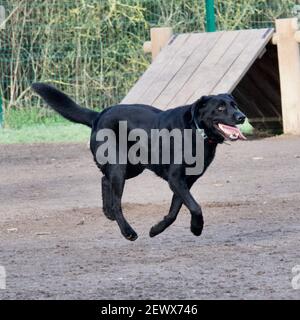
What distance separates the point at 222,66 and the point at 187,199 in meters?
5.80

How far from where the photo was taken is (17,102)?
48.3 ft

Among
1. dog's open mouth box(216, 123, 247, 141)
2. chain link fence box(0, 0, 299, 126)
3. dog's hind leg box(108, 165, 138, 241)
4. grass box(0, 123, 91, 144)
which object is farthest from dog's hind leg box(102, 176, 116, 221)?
chain link fence box(0, 0, 299, 126)

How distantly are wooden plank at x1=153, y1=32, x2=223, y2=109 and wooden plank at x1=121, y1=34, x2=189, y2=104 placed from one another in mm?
239

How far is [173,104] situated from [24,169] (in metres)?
1.77

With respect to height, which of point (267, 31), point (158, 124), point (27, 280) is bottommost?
point (27, 280)

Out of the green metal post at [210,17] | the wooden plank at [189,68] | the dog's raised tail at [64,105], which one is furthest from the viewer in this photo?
the green metal post at [210,17]

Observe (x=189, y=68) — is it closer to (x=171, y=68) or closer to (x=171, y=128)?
(x=171, y=68)

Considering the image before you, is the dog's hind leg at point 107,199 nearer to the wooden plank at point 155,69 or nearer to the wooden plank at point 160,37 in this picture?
the wooden plank at point 155,69

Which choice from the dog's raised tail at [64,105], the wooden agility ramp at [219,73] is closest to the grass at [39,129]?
the wooden agility ramp at [219,73]

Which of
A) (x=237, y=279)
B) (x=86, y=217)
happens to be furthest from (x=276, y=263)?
(x=86, y=217)

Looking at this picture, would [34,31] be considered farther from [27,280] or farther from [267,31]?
[27,280]

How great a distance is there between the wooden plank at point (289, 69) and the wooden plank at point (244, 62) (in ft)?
0.55

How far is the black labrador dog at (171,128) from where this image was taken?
657 cm

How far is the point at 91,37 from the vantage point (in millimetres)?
14859
